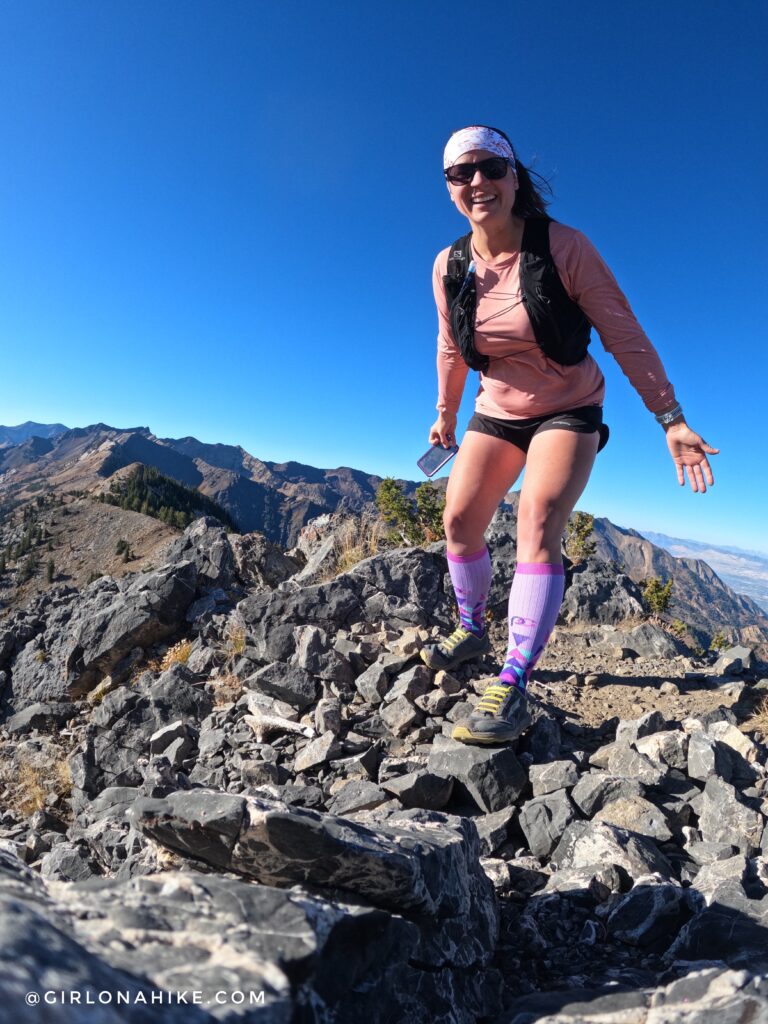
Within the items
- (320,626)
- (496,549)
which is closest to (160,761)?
(320,626)

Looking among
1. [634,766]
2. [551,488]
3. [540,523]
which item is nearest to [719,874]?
[634,766]

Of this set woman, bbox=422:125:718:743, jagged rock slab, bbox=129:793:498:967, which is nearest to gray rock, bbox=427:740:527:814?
woman, bbox=422:125:718:743

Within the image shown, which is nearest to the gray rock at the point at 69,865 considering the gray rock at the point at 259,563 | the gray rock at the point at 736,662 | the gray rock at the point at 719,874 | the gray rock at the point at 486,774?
the gray rock at the point at 486,774

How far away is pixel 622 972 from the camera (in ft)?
7.13

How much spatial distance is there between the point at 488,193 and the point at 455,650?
137 inches

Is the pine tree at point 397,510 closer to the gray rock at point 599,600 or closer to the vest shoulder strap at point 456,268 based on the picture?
the gray rock at point 599,600

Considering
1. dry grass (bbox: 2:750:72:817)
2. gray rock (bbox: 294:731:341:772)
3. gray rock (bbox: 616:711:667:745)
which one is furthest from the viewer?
dry grass (bbox: 2:750:72:817)

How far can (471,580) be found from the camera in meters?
4.62

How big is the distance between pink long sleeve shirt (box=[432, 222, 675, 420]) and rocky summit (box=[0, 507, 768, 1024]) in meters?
2.39

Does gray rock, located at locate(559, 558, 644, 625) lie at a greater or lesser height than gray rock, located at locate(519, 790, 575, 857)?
greater

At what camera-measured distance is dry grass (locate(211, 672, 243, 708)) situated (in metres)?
6.02

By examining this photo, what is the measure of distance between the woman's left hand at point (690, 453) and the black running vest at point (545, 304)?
0.77m

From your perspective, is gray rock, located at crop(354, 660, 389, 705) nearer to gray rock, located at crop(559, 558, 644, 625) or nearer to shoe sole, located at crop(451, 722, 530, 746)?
shoe sole, located at crop(451, 722, 530, 746)

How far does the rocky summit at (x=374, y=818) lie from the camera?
1399 millimetres
